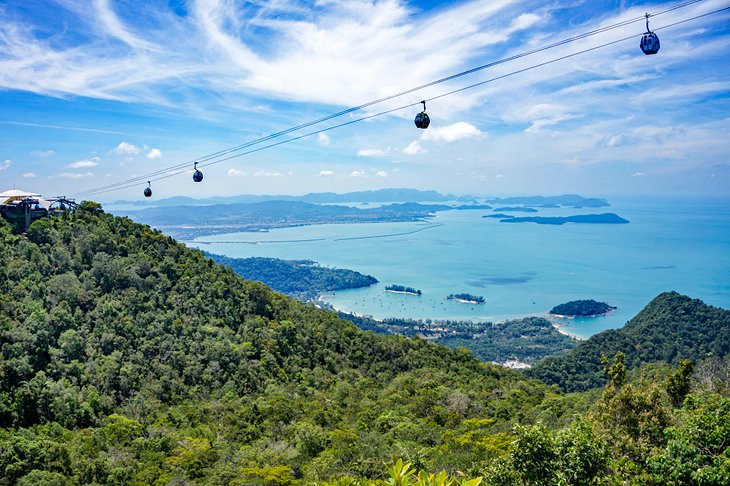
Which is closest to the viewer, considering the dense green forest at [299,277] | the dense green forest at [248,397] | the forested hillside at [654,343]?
the dense green forest at [248,397]

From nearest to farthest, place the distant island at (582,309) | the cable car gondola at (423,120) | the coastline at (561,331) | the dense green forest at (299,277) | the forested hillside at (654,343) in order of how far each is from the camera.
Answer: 1. the cable car gondola at (423,120)
2. the forested hillside at (654,343)
3. the coastline at (561,331)
4. the distant island at (582,309)
5. the dense green forest at (299,277)

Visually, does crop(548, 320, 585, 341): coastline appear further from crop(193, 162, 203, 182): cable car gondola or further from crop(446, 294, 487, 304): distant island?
crop(193, 162, 203, 182): cable car gondola

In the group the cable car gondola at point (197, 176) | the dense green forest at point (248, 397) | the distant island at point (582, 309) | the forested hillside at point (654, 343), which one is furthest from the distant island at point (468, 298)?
the cable car gondola at point (197, 176)

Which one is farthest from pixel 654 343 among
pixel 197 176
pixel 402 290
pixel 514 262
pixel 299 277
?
pixel 514 262

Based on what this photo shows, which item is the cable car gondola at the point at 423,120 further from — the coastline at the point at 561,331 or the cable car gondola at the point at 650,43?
the coastline at the point at 561,331

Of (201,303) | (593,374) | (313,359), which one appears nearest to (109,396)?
(201,303)

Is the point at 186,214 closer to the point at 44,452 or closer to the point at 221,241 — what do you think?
the point at 221,241
